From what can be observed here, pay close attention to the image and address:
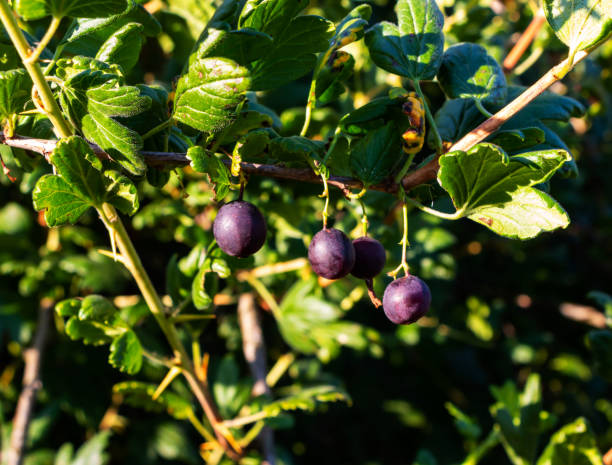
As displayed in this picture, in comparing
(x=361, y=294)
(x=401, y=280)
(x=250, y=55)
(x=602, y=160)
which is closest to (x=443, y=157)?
(x=401, y=280)

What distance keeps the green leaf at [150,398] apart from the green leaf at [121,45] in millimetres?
793

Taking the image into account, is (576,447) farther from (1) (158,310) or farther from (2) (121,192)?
(2) (121,192)

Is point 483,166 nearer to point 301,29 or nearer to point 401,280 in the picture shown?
point 401,280

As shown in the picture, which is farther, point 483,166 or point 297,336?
point 297,336

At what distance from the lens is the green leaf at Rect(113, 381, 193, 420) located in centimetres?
135

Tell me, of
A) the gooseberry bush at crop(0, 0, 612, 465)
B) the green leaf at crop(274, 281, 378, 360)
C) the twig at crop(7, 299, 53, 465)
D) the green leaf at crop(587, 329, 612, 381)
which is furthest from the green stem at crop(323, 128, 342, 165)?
the twig at crop(7, 299, 53, 465)

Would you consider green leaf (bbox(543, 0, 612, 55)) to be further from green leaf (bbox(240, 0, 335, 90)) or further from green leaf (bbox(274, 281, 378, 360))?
green leaf (bbox(274, 281, 378, 360))

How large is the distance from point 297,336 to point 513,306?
1.63 m

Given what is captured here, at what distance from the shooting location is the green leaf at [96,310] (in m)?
1.04

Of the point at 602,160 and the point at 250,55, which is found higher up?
the point at 250,55

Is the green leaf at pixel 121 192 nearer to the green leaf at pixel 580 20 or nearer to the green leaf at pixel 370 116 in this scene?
the green leaf at pixel 370 116

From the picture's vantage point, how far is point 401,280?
0.88 metres

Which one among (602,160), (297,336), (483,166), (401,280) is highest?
(483,166)

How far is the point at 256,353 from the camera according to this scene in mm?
1922
